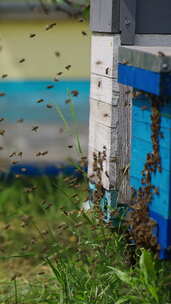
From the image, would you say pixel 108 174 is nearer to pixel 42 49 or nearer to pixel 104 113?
pixel 104 113

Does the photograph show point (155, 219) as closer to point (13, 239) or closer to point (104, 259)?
point (104, 259)

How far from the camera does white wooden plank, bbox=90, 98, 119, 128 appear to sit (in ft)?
9.95

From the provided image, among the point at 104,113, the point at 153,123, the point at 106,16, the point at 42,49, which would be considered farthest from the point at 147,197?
the point at 42,49

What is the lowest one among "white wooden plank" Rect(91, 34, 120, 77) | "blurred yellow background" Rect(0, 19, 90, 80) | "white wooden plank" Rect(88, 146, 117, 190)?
"white wooden plank" Rect(88, 146, 117, 190)

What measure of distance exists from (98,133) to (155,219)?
70cm

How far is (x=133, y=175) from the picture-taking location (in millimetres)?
2861

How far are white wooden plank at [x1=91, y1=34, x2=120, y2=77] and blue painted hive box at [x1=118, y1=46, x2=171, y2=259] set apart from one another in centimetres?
15

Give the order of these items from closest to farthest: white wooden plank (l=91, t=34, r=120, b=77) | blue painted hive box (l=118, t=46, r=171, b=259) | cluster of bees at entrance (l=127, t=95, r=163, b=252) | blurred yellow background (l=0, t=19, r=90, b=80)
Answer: blue painted hive box (l=118, t=46, r=171, b=259), cluster of bees at entrance (l=127, t=95, r=163, b=252), white wooden plank (l=91, t=34, r=120, b=77), blurred yellow background (l=0, t=19, r=90, b=80)

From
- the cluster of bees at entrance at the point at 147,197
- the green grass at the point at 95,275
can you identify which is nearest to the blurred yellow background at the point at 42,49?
the green grass at the point at 95,275

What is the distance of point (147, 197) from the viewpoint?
2.71m

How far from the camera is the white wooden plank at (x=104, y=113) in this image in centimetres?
303

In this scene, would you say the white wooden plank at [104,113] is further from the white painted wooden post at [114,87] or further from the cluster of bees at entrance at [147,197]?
the cluster of bees at entrance at [147,197]

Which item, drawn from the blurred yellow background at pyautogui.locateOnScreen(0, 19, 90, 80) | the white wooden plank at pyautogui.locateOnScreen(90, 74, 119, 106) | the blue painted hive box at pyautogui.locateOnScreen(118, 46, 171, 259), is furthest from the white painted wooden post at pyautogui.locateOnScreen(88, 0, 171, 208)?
the blurred yellow background at pyautogui.locateOnScreen(0, 19, 90, 80)

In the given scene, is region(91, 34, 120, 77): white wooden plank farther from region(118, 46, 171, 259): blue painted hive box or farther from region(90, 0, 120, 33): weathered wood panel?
region(118, 46, 171, 259): blue painted hive box
